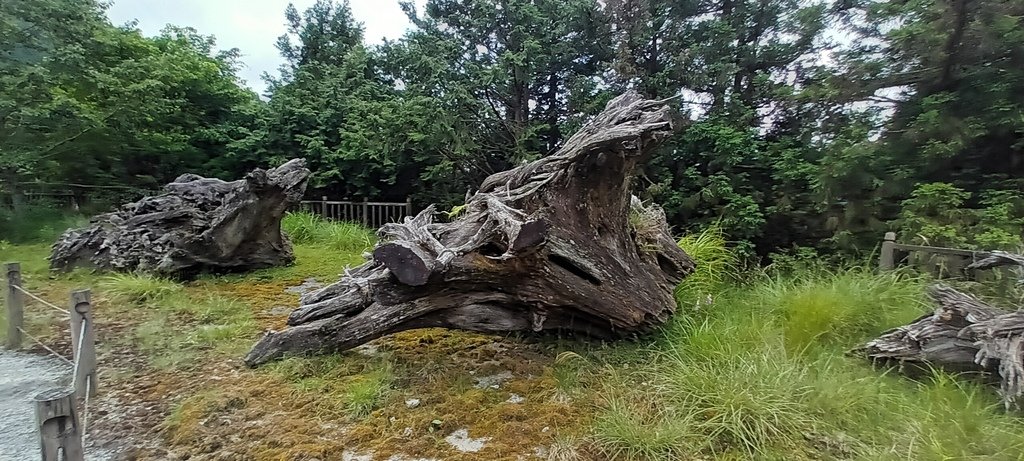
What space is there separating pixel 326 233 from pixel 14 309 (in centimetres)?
448

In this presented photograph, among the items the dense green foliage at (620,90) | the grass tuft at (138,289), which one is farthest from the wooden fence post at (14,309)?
the dense green foliage at (620,90)

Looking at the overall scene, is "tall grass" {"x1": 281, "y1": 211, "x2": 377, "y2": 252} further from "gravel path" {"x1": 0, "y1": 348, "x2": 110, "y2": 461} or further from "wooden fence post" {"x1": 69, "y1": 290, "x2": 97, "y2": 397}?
"wooden fence post" {"x1": 69, "y1": 290, "x2": 97, "y2": 397}

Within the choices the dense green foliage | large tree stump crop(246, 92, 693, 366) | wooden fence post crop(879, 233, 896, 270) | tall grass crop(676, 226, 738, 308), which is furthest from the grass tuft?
wooden fence post crop(879, 233, 896, 270)

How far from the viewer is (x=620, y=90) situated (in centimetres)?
765

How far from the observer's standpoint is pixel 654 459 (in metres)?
2.00

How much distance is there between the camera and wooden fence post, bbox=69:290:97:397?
2.60 meters

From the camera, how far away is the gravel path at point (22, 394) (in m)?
2.22

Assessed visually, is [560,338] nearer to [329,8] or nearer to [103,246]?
[103,246]

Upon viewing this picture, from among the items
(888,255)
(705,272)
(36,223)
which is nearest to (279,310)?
(705,272)

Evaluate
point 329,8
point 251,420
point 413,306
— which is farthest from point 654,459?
point 329,8

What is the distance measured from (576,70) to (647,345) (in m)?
5.96

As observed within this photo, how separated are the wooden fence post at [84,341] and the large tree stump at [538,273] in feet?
2.43

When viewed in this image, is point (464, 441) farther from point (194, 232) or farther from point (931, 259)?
point (194, 232)

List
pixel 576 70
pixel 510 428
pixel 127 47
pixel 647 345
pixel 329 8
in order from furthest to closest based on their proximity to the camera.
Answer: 1. pixel 329 8
2. pixel 127 47
3. pixel 576 70
4. pixel 647 345
5. pixel 510 428
